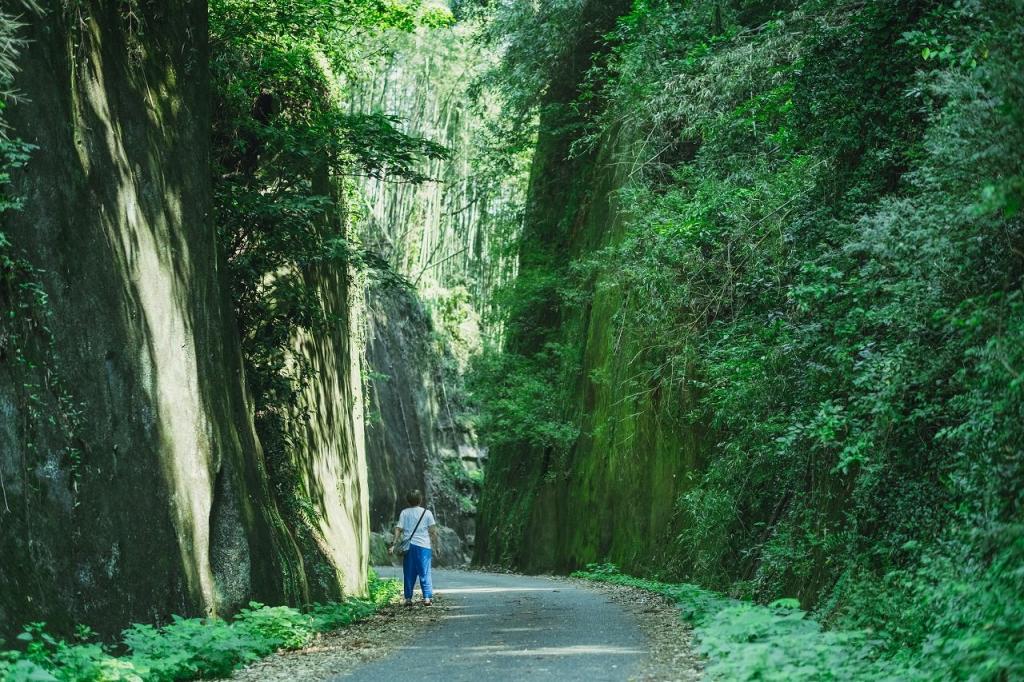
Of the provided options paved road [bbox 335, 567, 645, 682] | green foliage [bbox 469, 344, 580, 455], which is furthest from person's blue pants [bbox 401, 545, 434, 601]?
green foliage [bbox 469, 344, 580, 455]

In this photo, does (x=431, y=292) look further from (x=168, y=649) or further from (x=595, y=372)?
(x=168, y=649)

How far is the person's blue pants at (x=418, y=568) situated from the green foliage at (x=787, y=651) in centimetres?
510

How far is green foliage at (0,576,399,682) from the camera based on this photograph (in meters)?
6.72

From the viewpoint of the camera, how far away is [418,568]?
13.7 m

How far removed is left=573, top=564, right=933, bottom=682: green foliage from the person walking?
16.7 feet

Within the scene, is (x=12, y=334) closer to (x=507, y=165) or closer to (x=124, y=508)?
(x=124, y=508)

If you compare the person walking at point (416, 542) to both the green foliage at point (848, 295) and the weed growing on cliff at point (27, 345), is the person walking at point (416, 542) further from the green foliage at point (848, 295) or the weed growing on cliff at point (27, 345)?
the weed growing on cliff at point (27, 345)

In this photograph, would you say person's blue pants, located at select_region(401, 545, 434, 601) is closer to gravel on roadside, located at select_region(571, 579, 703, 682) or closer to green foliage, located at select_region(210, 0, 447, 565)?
green foliage, located at select_region(210, 0, 447, 565)

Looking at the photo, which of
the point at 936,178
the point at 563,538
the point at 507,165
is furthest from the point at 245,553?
the point at 507,165

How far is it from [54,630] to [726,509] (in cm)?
845

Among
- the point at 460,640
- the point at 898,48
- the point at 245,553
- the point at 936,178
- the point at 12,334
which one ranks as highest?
the point at 898,48

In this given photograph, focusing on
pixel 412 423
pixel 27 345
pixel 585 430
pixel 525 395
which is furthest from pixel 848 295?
pixel 412 423

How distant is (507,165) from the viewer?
26.4 meters

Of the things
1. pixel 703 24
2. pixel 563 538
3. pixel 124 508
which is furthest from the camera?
pixel 563 538
